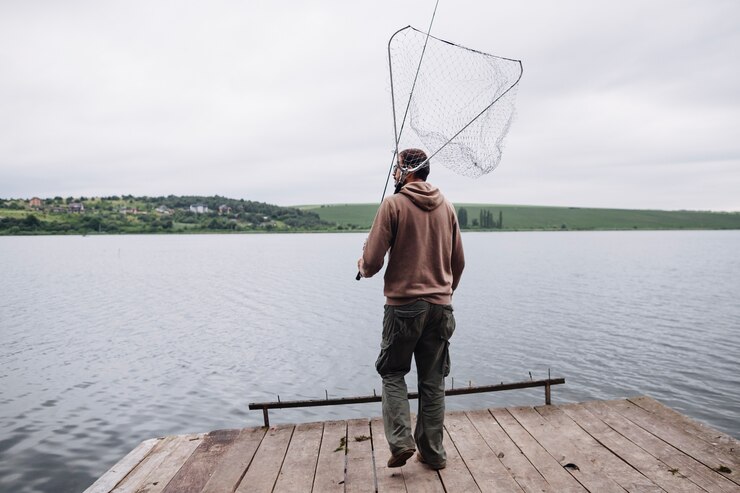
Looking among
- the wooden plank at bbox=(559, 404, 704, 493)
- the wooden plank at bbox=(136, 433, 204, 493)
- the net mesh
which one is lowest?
the wooden plank at bbox=(136, 433, 204, 493)

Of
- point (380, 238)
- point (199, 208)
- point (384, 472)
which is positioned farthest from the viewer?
point (199, 208)

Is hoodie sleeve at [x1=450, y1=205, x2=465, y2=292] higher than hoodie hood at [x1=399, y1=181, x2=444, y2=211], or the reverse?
hoodie hood at [x1=399, y1=181, x2=444, y2=211]

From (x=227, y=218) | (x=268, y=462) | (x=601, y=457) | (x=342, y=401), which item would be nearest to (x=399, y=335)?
(x=268, y=462)

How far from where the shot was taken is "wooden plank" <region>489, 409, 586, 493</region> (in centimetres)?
411

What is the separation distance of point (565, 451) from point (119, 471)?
14.3ft

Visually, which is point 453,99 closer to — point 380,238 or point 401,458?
point 380,238

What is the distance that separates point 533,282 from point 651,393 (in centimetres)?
2543

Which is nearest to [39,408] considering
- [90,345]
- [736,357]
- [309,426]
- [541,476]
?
[90,345]

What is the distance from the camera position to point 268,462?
15.5 ft

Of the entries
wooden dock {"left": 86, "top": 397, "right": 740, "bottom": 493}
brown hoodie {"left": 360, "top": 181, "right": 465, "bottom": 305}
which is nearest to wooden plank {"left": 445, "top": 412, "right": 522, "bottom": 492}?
wooden dock {"left": 86, "top": 397, "right": 740, "bottom": 493}

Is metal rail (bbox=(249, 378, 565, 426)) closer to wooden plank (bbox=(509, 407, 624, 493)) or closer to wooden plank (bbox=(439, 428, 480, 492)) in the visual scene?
wooden plank (bbox=(509, 407, 624, 493))

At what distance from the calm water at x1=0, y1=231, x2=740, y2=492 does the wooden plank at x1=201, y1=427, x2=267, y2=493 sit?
3973mm

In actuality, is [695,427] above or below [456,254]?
below

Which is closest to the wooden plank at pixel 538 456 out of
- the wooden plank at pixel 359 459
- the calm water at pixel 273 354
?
the wooden plank at pixel 359 459
